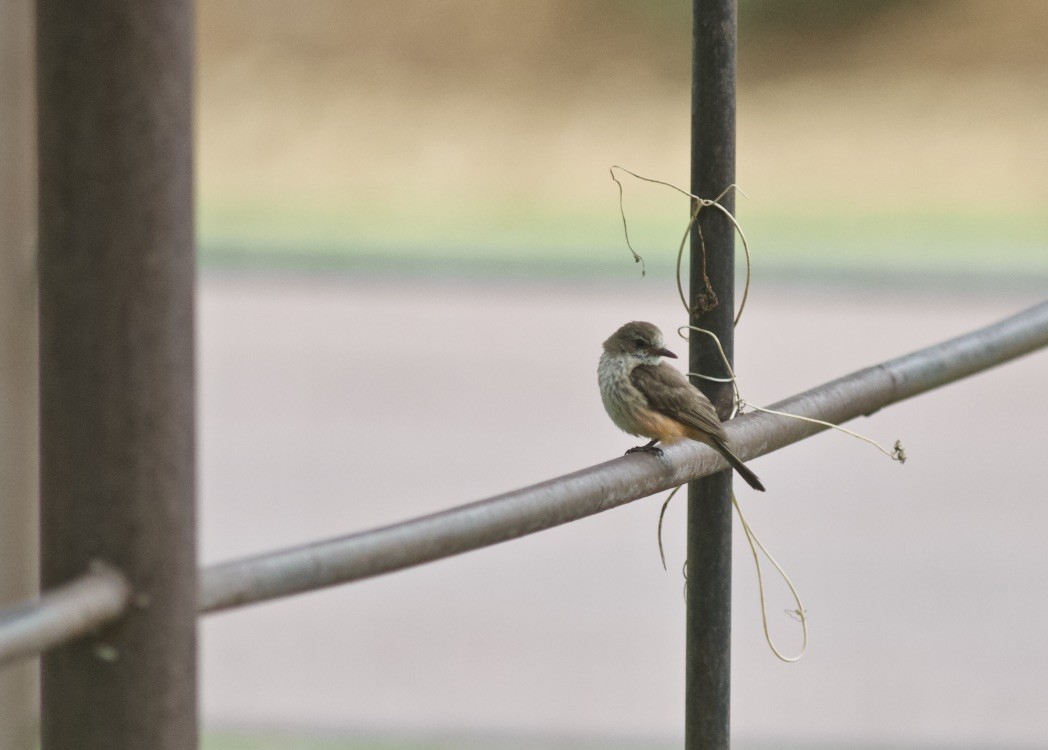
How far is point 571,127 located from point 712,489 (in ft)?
36.2

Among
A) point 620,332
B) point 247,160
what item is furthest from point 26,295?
point 247,160

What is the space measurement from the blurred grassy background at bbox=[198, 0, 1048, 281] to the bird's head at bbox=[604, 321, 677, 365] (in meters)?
8.41

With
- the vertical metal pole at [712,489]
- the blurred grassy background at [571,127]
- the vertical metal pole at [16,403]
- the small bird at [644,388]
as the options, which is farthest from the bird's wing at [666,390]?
the blurred grassy background at [571,127]

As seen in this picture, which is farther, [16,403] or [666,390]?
[666,390]

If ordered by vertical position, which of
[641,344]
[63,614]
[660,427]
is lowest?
[63,614]

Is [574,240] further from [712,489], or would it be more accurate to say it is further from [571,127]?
[712,489]

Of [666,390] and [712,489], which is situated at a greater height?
[666,390]

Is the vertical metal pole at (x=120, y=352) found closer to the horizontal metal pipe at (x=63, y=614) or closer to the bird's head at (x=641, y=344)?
the horizontal metal pipe at (x=63, y=614)

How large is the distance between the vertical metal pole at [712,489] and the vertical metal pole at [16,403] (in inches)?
27.1

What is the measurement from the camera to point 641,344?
3.12 metres

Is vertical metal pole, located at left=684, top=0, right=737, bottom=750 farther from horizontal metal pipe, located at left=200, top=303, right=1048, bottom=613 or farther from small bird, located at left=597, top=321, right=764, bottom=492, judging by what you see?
small bird, located at left=597, top=321, right=764, bottom=492

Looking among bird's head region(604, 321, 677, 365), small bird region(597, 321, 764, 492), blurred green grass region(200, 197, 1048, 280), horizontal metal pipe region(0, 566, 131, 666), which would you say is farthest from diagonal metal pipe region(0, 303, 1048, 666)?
blurred green grass region(200, 197, 1048, 280)

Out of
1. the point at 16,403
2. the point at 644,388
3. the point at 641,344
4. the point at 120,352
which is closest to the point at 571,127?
the point at 641,344

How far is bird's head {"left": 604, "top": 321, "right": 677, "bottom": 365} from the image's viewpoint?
122 inches
